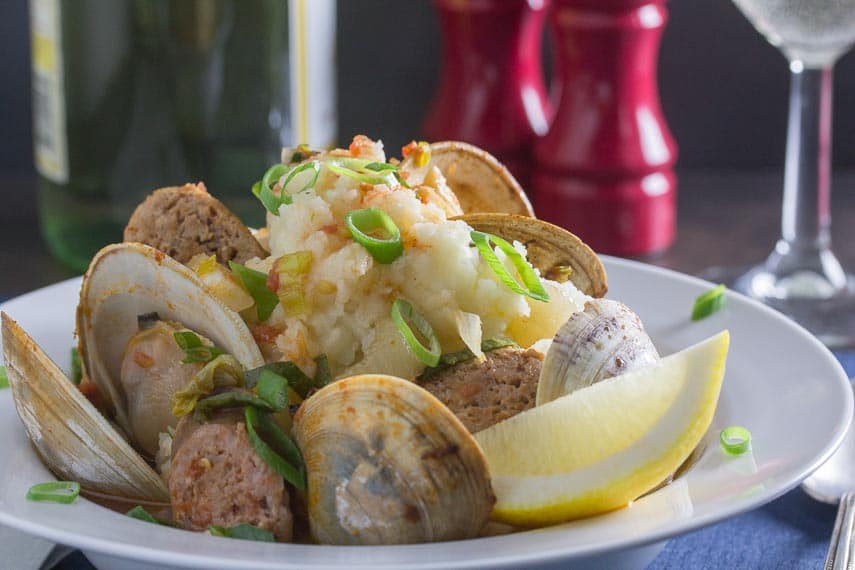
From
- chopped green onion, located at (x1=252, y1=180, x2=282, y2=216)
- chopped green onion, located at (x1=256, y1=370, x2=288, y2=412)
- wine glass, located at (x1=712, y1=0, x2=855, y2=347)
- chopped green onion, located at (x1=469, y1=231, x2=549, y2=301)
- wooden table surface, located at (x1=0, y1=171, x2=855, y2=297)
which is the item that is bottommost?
wooden table surface, located at (x1=0, y1=171, x2=855, y2=297)

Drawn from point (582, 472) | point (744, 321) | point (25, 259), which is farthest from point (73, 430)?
point (25, 259)

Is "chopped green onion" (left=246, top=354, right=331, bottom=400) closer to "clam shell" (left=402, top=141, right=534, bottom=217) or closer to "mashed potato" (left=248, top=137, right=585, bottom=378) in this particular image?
→ "mashed potato" (left=248, top=137, right=585, bottom=378)

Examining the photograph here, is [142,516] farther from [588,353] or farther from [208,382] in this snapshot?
[588,353]

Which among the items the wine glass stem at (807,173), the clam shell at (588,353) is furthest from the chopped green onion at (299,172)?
the wine glass stem at (807,173)

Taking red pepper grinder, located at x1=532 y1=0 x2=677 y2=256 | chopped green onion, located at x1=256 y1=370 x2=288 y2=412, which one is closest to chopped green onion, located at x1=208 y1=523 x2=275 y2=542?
chopped green onion, located at x1=256 y1=370 x2=288 y2=412

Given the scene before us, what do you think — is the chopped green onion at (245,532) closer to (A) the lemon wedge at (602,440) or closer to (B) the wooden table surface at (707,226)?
(A) the lemon wedge at (602,440)
